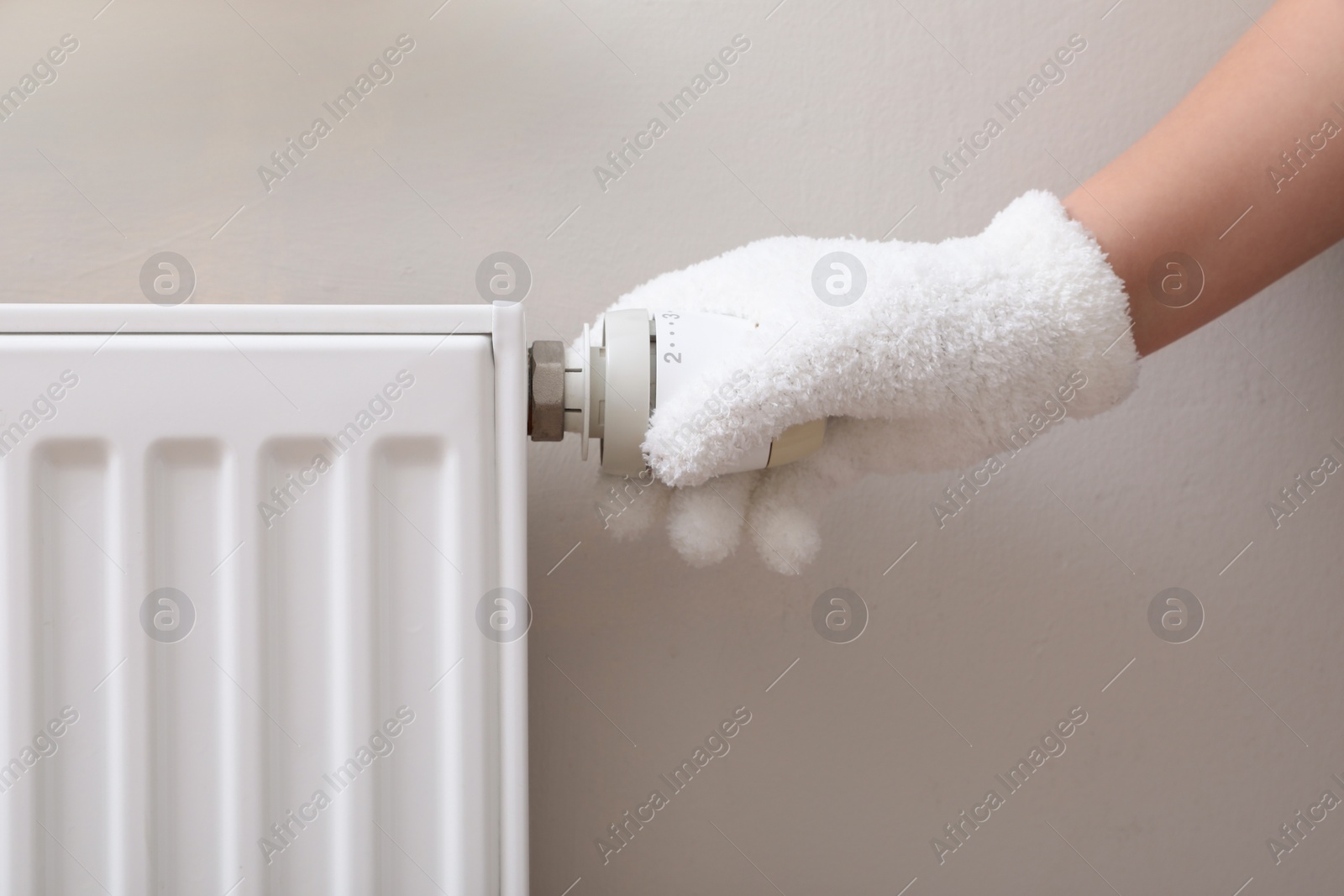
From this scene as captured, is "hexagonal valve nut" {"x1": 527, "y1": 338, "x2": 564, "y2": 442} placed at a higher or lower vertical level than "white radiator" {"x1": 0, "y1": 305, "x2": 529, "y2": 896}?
higher

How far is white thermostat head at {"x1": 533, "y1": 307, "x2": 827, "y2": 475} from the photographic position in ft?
1.28

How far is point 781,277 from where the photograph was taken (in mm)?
393

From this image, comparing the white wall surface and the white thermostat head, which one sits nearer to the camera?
the white thermostat head

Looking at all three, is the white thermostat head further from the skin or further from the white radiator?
the skin

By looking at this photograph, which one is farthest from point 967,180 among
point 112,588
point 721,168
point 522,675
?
point 112,588

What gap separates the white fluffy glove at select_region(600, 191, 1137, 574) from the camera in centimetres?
37

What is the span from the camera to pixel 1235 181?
38cm

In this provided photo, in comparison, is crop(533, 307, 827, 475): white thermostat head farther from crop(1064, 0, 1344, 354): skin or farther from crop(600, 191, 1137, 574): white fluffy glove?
crop(1064, 0, 1344, 354): skin

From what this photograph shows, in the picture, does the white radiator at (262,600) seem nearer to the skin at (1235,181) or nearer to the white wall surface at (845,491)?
the white wall surface at (845,491)

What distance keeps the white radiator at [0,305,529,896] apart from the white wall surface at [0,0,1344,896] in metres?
0.16

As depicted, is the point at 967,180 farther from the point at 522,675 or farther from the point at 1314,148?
the point at 522,675

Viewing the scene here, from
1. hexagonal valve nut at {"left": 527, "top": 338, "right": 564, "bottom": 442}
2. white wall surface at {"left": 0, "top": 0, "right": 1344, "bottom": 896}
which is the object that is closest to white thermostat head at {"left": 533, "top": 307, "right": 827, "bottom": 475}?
hexagonal valve nut at {"left": 527, "top": 338, "right": 564, "bottom": 442}

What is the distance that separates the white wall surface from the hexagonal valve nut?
13cm

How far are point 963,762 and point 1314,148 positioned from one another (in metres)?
0.38
